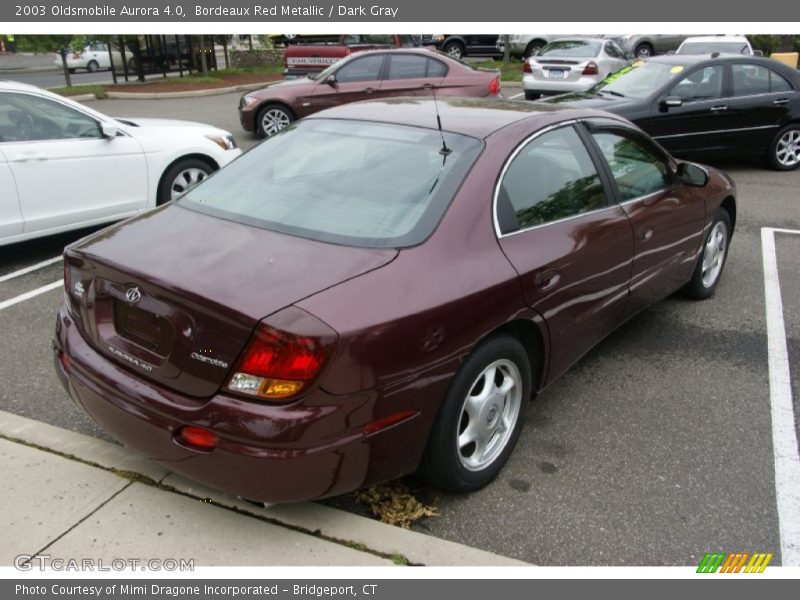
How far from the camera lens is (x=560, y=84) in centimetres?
1369

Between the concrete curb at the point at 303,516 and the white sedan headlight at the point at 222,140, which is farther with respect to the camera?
the white sedan headlight at the point at 222,140

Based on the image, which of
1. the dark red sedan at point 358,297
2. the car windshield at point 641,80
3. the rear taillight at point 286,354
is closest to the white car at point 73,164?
the dark red sedan at point 358,297

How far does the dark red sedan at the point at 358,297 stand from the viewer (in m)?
2.38

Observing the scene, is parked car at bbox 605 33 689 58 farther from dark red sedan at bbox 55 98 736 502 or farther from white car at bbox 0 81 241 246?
dark red sedan at bbox 55 98 736 502

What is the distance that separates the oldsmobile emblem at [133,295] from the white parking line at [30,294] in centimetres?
288

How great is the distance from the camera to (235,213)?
3080 mm

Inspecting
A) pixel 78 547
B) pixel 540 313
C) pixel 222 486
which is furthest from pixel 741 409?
pixel 78 547

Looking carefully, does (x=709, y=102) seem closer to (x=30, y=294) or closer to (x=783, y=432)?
(x=783, y=432)

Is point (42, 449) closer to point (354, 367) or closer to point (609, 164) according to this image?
point (354, 367)

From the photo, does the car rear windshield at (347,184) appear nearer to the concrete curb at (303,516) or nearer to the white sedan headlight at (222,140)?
the concrete curb at (303,516)

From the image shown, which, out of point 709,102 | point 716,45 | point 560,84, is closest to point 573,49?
point 560,84

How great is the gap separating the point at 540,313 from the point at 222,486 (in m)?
1.54

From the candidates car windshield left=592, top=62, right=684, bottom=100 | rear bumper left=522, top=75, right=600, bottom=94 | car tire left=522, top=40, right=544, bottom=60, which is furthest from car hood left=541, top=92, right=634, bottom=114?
car tire left=522, top=40, right=544, bottom=60

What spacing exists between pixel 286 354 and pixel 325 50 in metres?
14.2
